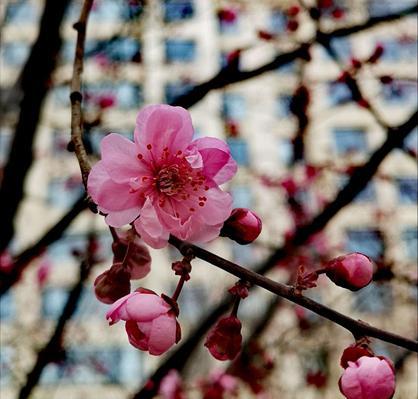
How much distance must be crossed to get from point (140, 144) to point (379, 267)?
77.7 inches

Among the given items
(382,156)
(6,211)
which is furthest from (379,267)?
(6,211)

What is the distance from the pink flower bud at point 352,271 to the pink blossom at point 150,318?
29cm

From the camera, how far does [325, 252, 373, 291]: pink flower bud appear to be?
108 cm

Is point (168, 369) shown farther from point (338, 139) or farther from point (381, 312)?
point (338, 139)

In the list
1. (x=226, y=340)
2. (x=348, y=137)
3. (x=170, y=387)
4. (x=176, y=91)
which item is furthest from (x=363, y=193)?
(x=348, y=137)

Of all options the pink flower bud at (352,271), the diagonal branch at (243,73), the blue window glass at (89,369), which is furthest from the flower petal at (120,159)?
the blue window glass at (89,369)

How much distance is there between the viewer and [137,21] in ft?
12.2

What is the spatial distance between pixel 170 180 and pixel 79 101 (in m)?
0.25

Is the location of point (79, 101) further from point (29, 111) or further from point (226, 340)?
point (29, 111)

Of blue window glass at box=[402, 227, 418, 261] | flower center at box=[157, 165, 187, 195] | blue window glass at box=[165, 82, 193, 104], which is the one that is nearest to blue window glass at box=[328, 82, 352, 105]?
blue window glass at box=[165, 82, 193, 104]

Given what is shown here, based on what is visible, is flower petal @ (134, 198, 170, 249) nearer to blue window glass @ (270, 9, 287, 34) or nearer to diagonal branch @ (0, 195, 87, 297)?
diagonal branch @ (0, 195, 87, 297)

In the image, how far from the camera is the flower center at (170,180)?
131 cm

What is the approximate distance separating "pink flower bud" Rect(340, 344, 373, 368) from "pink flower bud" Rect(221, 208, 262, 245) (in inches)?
9.8

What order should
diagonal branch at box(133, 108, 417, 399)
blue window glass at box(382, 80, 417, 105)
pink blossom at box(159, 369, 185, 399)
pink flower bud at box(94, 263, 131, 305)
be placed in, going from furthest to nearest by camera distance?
pink blossom at box(159, 369, 185, 399), blue window glass at box(382, 80, 417, 105), diagonal branch at box(133, 108, 417, 399), pink flower bud at box(94, 263, 131, 305)
